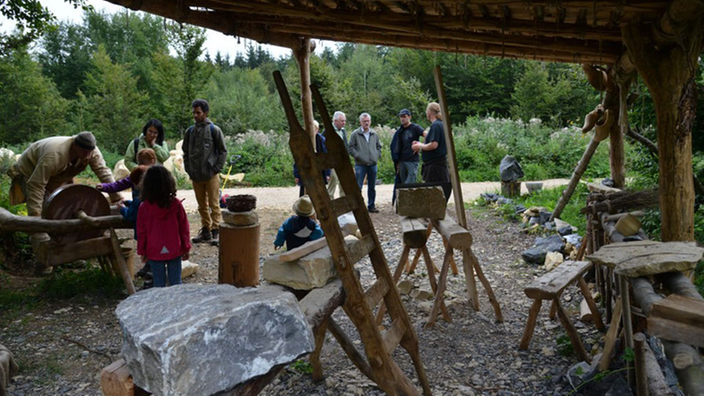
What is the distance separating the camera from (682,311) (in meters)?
1.95

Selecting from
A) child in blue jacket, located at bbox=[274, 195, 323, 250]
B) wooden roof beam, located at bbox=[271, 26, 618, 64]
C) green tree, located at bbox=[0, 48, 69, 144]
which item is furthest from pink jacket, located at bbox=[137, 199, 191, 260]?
green tree, located at bbox=[0, 48, 69, 144]

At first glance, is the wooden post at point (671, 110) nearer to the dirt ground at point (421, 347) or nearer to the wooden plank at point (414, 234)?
the dirt ground at point (421, 347)

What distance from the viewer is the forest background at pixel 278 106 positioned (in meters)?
15.9

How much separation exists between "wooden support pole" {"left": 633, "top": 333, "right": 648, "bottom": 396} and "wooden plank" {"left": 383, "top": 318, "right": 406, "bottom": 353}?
129 cm

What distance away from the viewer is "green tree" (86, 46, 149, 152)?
2375 centimetres

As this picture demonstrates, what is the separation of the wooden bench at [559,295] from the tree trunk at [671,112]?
80cm

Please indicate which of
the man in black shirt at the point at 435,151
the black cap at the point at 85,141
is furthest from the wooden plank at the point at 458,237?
the black cap at the point at 85,141

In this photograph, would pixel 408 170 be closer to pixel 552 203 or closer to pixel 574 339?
pixel 552 203

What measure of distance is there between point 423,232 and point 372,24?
6.65 feet

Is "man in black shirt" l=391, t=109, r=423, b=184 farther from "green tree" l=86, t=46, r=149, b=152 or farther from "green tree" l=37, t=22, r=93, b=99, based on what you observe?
"green tree" l=37, t=22, r=93, b=99

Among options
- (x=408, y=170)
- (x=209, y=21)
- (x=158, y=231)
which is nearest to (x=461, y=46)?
(x=209, y=21)

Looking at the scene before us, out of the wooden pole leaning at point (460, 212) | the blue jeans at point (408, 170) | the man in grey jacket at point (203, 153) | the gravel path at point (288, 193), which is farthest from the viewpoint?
the gravel path at point (288, 193)

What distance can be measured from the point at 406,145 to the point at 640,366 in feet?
22.3

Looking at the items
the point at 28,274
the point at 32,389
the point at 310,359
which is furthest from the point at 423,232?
the point at 28,274
